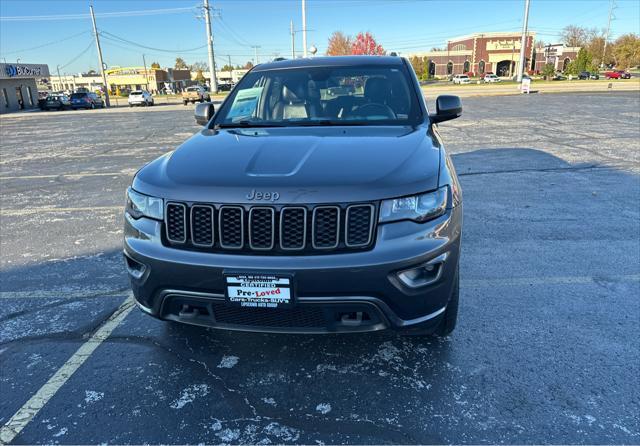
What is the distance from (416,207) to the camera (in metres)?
2.34

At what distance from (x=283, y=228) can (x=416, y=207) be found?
67 cm

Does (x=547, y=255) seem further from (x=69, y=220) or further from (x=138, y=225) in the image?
(x=69, y=220)

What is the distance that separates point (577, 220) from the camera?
5309mm

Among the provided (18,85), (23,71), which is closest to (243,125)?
(18,85)

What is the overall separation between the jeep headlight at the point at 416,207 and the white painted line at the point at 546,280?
160 centimetres

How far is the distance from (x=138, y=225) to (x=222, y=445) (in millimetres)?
1240

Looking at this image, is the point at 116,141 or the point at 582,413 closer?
the point at 582,413

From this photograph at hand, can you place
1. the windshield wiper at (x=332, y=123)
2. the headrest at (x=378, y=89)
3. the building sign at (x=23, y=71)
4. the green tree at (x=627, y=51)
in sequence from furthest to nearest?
the green tree at (x=627, y=51) → the building sign at (x=23, y=71) → the headrest at (x=378, y=89) → the windshield wiper at (x=332, y=123)

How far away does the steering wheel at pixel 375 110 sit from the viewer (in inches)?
141

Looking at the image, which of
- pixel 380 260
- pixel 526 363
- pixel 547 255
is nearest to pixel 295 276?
pixel 380 260

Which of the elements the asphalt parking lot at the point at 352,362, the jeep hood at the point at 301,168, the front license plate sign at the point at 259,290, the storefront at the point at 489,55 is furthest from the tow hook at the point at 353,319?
the storefront at the point at 489,55

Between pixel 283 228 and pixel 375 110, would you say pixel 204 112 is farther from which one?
pixel 283 228

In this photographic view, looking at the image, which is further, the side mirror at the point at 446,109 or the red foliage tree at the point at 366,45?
the red foliage tree at the point at 366,45

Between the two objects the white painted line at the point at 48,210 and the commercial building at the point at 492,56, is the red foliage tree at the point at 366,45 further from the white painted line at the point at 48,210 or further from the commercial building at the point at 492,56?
the white painted line at the point at 48,210
